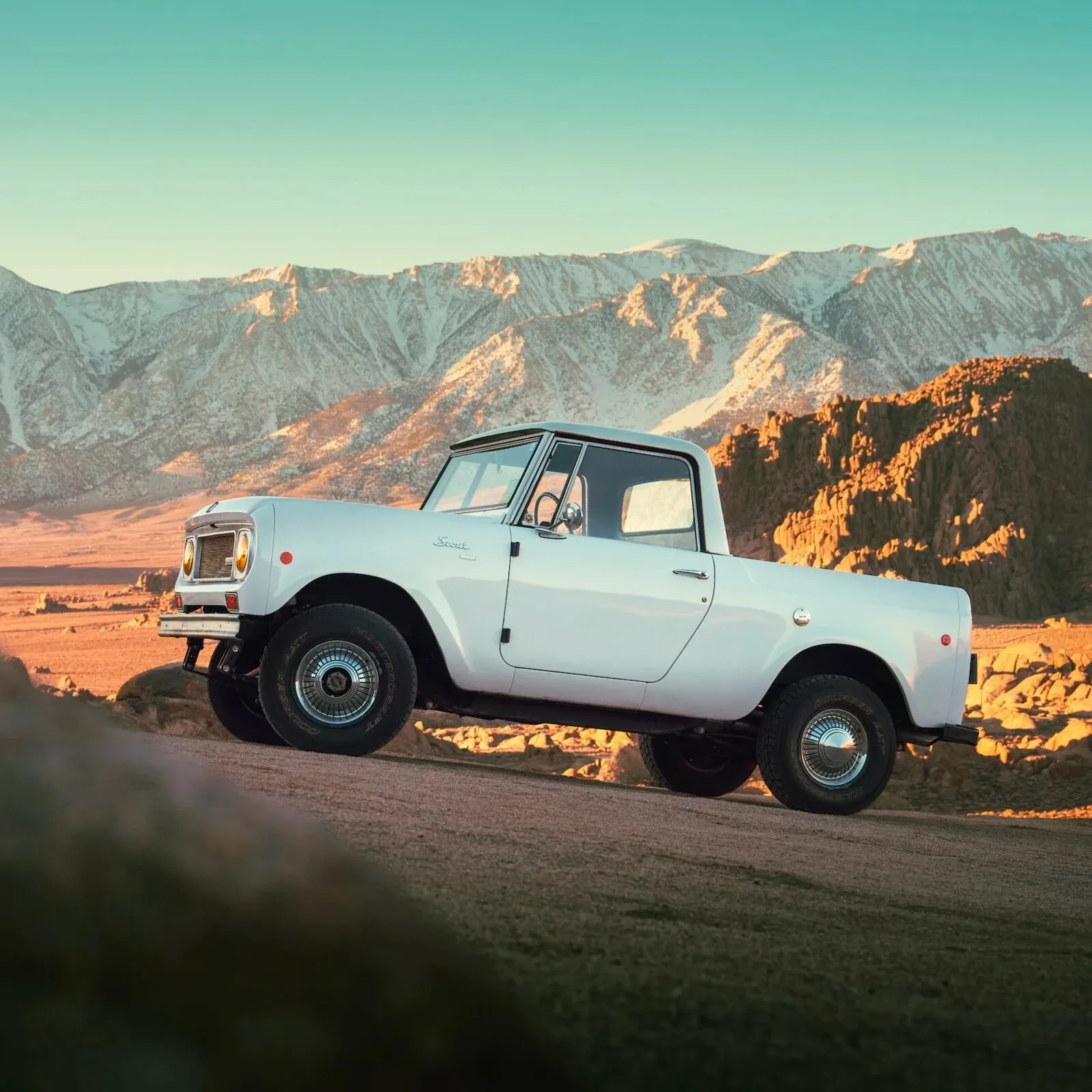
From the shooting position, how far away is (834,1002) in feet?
11.4

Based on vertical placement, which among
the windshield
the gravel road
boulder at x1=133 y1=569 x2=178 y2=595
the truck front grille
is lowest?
boulder at x1=133 y1=569 x2=178 y2=595

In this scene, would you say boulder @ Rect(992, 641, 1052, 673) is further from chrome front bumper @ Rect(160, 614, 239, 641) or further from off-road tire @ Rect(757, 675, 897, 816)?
chrome front bumper @ Rect(160, 614, 239, 641)

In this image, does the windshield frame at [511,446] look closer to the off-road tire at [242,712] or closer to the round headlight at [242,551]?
the round headlight at [242,551]

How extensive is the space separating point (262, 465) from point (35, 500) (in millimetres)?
23524

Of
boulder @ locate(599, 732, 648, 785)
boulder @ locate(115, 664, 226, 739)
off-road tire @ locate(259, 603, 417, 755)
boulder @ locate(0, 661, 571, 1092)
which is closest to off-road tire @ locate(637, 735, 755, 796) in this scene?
off-road tire @ locate(259, 603, 417, 755)

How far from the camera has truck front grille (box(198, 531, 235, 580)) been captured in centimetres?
855

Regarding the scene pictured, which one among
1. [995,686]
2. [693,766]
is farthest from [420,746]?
[995,686]

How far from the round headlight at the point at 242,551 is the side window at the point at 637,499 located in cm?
203

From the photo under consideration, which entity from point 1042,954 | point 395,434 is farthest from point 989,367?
point 395,434

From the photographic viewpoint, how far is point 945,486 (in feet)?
163

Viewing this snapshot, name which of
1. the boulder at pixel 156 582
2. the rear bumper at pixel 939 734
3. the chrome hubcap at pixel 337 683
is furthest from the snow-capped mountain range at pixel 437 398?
the chrome hubcap at pixel 337 683

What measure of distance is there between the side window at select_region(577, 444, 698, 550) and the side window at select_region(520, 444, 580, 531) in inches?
4.4

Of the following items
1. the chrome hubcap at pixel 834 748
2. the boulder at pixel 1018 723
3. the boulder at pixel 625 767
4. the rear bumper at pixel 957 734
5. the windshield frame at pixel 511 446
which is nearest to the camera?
the windshield frame at pixel 511 446

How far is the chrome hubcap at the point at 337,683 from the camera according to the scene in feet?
26.8
